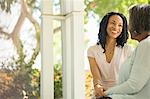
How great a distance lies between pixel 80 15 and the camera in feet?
7.63

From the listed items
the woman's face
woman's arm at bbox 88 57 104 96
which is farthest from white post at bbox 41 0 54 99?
the woman's face

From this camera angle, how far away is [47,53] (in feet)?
7.58

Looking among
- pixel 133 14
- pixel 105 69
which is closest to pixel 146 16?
pixel 133 14

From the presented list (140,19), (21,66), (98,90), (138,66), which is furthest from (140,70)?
(21,66)

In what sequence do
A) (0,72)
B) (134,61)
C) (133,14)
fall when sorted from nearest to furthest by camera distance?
(134,61), (133,14), (0,72)

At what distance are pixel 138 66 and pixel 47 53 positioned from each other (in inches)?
30.6

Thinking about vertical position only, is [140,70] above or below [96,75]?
above

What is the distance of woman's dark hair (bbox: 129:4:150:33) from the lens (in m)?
1.88

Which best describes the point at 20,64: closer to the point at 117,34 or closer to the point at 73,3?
the point at 73,3

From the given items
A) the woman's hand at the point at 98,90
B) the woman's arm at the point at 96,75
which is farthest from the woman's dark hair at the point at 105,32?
the woman's hand at the point at 98,90

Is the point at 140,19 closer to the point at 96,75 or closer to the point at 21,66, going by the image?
the point at 96,75

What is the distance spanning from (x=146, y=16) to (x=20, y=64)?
0.93 metres

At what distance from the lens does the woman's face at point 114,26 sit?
95.0 inches

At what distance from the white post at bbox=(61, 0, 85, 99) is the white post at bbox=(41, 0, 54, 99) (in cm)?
10
